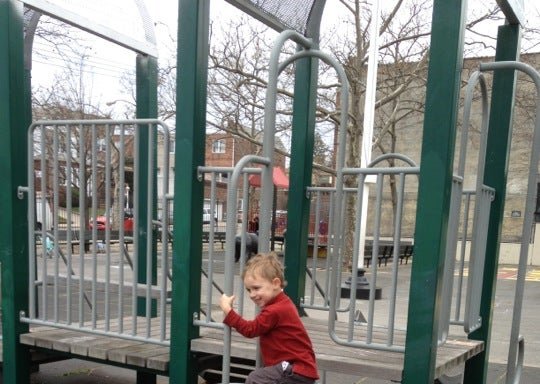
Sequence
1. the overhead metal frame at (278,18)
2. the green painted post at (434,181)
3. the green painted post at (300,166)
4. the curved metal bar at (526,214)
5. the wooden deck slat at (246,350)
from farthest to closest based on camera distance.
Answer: the green painted post at (300,166) → the overhead metal frame at (278,18) → the curved metal bar at (526,214) → the wooden deck slat at (246,350) → the green painted post at (434,181)

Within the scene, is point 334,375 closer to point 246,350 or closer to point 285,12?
point 246,350

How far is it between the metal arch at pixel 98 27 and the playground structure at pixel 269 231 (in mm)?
156

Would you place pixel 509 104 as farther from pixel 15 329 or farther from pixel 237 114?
pixel 237 114

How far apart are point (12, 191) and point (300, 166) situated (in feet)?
6.44

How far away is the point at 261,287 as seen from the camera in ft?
7.86

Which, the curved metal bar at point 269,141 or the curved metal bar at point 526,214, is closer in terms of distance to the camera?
the curved metal bar at point 269,141

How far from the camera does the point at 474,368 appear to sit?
11.4 feet

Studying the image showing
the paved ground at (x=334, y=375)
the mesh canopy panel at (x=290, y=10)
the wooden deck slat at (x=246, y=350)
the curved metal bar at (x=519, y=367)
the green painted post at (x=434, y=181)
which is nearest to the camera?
the green painted post at (x=434, y=181)

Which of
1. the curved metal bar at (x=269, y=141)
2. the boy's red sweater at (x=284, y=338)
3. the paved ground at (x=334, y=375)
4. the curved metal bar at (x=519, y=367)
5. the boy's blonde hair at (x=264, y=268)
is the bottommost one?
the paved ground at (x=334, y=375)

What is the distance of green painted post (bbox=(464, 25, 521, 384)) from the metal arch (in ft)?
10.0

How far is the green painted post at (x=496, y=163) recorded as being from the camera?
3.37 metres

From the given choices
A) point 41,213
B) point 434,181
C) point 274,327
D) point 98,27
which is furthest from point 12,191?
point 434,181

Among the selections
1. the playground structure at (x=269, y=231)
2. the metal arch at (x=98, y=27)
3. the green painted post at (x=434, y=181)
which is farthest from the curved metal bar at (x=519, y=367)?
the metal arch at (x=98, y=27)

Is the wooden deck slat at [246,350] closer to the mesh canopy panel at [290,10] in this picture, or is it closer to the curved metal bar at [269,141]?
the curved metal bar at [269,141]
